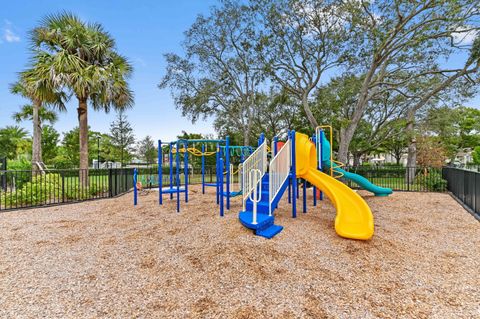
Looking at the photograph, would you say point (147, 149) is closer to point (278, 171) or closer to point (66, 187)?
point (66, 187)

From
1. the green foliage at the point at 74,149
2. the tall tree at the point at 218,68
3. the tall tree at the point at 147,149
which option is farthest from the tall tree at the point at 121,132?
the tall tree at the point at 218,68

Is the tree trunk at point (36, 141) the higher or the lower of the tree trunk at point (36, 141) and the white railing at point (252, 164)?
the higher

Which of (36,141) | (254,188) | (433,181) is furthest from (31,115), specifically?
(433,181)

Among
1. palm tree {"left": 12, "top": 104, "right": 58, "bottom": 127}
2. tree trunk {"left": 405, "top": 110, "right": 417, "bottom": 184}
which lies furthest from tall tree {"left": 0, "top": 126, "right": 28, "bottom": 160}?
tree trunk {"left": 405, "top": 110, "right": 417, "bottom": 184}

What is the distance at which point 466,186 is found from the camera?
7.29 metres

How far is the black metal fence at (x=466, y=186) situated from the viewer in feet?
20.3

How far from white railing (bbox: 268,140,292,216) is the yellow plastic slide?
48 centimetres

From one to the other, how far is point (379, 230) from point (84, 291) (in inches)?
199

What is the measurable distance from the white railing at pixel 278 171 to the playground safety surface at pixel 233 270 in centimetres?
72

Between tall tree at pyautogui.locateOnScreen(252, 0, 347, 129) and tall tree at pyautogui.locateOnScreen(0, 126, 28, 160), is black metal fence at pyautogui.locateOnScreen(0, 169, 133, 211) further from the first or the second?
tall tree at pyautogui.locateOnScreen(0, 126, 28, 160)

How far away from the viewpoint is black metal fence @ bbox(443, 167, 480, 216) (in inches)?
244

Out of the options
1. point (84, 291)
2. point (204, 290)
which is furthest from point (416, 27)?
point (84, 291)

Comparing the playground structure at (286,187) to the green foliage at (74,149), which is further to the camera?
the green foliage at (74,149)

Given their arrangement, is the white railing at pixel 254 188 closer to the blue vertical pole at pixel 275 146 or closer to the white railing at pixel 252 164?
the white railing at pixel 252 164
